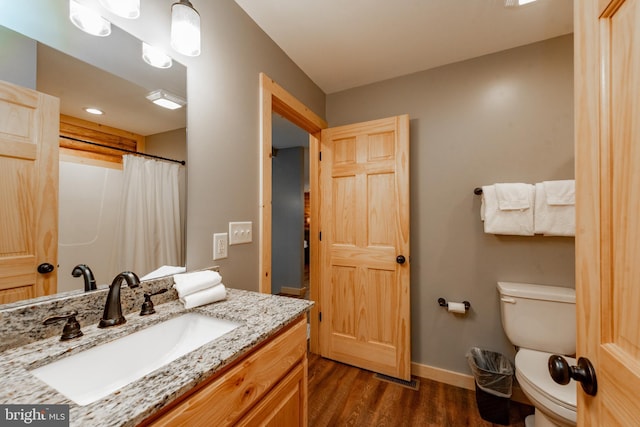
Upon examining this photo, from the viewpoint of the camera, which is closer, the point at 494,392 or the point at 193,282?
the point at 193,282

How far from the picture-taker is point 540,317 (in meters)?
1.57

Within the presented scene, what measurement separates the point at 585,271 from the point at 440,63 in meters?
1.94

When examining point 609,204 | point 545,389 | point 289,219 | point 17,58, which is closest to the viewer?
point 609,204

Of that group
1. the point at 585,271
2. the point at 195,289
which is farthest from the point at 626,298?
the point at 195,289

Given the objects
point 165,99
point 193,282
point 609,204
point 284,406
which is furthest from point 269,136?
point 609,204

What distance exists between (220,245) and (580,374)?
1.35 meters

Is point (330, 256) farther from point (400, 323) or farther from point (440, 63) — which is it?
point (440, 63)

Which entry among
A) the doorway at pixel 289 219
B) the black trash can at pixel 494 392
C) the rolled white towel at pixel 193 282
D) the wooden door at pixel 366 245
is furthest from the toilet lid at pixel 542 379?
the doorway at pixel 289 219

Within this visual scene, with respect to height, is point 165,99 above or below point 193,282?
above

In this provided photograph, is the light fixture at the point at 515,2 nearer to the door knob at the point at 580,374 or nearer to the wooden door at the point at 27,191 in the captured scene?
the door knob at the point at 580,374

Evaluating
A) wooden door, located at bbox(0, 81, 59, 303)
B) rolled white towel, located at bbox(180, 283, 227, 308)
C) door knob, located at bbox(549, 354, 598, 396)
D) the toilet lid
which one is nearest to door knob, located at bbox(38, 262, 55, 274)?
wooden door, located at bbox(0, 81, 59, 303)

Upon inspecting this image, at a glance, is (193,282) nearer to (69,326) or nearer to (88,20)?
(69,326)

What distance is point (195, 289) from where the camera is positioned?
1.01 m

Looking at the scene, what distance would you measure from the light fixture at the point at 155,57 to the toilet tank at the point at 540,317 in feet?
7.56
